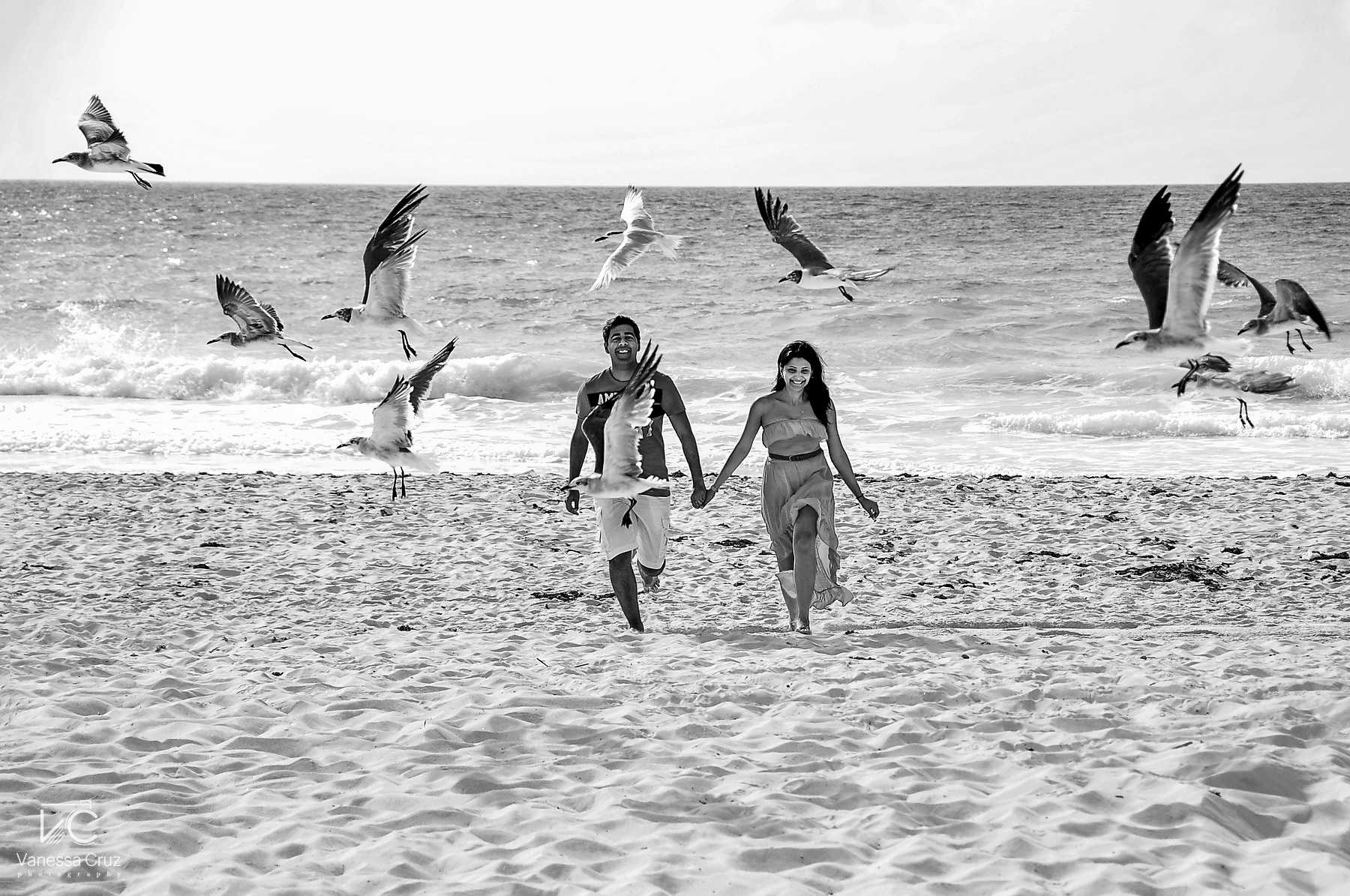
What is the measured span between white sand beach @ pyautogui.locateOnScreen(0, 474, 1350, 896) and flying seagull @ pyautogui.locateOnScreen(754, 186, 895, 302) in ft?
5.91

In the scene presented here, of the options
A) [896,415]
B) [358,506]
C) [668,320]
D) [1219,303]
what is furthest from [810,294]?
[358,506]

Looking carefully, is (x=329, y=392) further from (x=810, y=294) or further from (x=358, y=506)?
(x=810, y=294)

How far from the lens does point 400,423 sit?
6332 mm

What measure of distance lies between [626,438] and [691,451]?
699mm

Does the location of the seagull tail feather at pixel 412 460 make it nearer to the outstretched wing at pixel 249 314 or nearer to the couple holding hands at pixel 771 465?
the outstretched wing at pixel 249 314

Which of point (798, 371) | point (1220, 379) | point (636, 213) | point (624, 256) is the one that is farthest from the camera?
point (636, 213)

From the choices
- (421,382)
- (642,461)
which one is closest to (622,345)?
(642,461)

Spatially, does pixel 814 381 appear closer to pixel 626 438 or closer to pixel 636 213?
pixel 626 438

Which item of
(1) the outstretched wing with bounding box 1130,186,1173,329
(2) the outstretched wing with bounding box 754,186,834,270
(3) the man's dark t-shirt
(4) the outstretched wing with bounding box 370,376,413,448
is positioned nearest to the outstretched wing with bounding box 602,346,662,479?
(3) the man's dark t-shirt

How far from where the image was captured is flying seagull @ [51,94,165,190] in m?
6.61

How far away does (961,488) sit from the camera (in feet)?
31.3

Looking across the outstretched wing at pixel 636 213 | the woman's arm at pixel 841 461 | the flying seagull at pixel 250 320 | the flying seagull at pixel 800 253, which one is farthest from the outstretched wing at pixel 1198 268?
the flying seagull at pixel 250 320

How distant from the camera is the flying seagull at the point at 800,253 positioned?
23.6 ft

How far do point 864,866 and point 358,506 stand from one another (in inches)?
261
